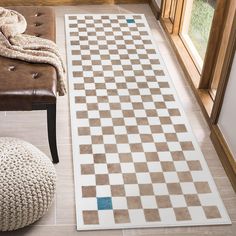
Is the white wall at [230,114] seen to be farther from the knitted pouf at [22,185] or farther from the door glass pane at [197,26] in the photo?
the knitted pouf at [22,185]

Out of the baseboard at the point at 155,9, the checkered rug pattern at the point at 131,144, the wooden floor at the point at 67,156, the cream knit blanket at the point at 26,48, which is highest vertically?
the cream knit blanket at the point at 26,48

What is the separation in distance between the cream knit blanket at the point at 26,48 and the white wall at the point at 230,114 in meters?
0.85

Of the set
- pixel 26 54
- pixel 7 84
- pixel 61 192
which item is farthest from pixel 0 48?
pixel 61 192

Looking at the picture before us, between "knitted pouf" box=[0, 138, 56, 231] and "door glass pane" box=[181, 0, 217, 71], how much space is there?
5.16 feet

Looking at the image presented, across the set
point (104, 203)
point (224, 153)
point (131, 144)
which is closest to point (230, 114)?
point (224, 153)

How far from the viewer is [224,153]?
86.1 inches

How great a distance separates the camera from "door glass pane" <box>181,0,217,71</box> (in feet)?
9.56

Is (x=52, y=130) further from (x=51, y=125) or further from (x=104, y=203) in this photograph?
(x=104, y=203)

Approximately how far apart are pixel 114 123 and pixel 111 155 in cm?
28

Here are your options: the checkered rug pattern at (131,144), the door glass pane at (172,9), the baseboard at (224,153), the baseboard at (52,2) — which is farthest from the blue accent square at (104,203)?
the baseboard at (52,2)

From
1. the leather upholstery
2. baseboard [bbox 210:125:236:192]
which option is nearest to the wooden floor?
baseboard [bbox 210:125:236:192]

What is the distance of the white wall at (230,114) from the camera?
2137mm

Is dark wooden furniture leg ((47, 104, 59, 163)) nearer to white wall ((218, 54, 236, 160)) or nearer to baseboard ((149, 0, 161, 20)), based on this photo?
white wall ((218, 54, 236, 160))

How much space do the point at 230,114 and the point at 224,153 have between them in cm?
20
